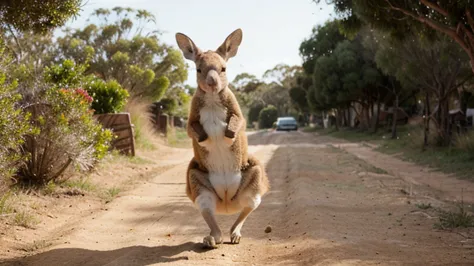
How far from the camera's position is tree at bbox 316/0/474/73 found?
13195 millimetres

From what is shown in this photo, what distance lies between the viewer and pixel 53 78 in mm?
13773

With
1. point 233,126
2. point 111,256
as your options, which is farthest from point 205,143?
point 111,256

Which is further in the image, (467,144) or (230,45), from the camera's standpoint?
(467,144)

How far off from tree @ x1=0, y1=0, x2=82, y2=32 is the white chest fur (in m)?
4.11

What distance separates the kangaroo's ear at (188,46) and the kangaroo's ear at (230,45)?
0.98 feet

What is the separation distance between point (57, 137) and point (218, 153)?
220 inches

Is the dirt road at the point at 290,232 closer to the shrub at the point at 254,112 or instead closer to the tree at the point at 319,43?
the tree at the point at 319,43

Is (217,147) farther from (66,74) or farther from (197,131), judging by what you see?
(66,74)

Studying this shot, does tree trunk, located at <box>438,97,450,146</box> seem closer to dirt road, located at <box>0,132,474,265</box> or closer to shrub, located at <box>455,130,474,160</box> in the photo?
shrub, located at <box>455,130,474,160</box>

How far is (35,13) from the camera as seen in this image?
1003 centimetres

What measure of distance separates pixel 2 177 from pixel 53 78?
5.65 meters

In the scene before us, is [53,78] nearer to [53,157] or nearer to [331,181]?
[53,157]

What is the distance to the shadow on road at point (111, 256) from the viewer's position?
22.6ft

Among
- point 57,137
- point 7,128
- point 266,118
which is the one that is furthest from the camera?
point 266,118
